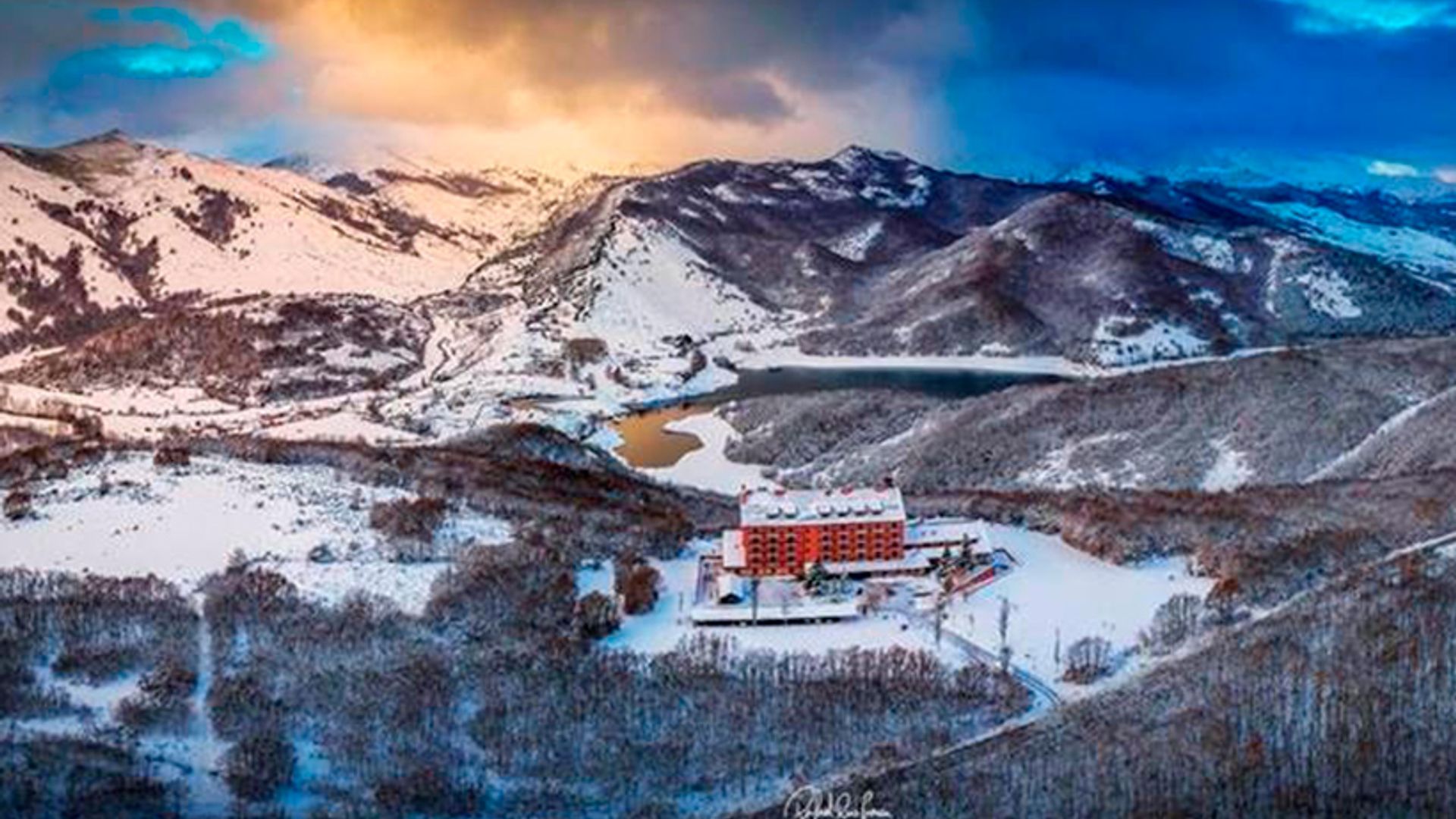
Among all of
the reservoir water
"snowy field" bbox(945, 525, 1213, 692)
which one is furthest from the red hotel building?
the reservoir water

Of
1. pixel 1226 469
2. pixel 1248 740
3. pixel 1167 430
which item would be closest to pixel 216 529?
pixel 1248 740

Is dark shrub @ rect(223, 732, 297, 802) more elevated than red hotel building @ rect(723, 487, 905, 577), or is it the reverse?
red hotel building @ rect(723, 487, 905, 577)

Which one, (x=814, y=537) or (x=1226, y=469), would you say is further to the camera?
(x=1226, y=469)

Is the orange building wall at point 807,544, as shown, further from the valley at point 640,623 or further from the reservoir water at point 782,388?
the reservoir water at point 782,388

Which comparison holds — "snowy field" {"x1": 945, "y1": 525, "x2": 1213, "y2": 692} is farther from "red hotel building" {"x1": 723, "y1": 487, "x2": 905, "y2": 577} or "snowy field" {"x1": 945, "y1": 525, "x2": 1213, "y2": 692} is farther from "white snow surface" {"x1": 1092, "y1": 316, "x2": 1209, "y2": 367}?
"white snow surface" {"x1": 1092, "y1": 316, "x2": 1209, "y2": 367}

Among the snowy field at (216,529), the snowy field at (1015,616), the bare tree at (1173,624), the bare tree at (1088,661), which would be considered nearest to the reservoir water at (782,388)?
the snowy field at (216,529)

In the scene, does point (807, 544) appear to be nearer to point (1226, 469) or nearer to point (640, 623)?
point (640, 623)
